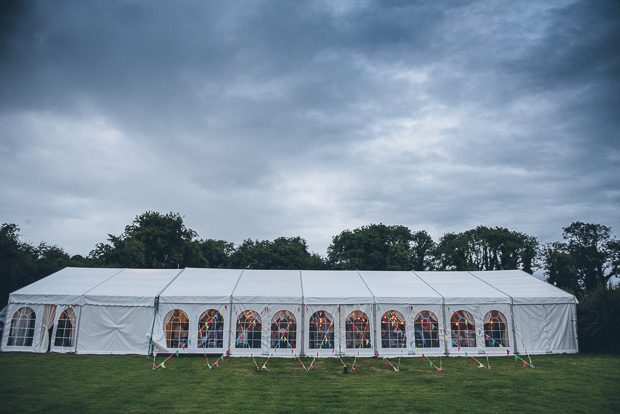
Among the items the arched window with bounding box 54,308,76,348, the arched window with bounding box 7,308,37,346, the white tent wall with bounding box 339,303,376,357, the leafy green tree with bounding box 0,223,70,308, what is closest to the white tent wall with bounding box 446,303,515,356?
the white tent wall with bounding box 339,303,376,357

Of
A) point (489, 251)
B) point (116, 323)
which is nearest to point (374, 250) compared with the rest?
point (489, 251)

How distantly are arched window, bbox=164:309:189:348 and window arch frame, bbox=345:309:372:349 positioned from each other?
18.3 ft

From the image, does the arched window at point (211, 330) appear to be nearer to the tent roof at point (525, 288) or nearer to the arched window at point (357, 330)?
the arched window at point (357, 330)

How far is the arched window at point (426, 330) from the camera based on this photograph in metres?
12.2

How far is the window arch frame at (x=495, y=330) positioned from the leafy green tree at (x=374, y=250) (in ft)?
45.5

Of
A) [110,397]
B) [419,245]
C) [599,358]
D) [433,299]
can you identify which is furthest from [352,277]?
[419,245]

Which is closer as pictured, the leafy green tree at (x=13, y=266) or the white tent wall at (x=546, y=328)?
the white tent wall at (x=546, y=328)

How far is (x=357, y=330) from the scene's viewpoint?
12086 mm

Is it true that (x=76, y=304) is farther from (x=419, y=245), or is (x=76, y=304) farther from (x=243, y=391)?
(x=419, y=245)

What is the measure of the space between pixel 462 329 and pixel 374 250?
53.4 ft

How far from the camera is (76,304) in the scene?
1200cm

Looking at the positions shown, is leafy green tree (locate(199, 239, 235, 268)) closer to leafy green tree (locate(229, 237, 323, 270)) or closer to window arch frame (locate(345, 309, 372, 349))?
leafy green tree (locate(229, 237, 323, 270))

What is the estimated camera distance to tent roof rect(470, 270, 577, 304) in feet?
41.1

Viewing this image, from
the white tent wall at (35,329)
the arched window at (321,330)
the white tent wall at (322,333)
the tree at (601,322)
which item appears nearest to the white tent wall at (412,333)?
the white tent wall at (322,333)
